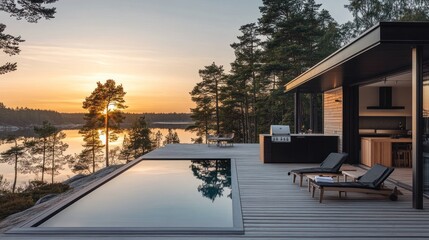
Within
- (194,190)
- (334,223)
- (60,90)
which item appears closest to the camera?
(334,223)

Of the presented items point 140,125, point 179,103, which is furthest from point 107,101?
point 179,103

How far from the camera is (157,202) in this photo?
21.9 ft

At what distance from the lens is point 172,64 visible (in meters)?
21.3

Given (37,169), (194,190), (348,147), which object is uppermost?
(348,147)

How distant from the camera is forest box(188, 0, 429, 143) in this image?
22969 mm

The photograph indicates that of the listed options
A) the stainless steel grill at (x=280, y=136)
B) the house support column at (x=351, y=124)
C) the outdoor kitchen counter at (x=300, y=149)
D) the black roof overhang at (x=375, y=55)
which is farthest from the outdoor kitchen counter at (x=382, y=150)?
the stainless steel grill at (x=280, y=136)

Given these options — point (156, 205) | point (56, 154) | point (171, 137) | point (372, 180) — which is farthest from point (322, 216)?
point (171, 137)

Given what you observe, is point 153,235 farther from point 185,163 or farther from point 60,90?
point 60,90

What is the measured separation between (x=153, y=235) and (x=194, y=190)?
3687mm

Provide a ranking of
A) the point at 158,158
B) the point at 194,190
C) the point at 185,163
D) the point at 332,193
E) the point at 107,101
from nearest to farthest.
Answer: the point at 332,193
the point at 194,190
the point at 185,163
the point at 158,158
the point at 107,101

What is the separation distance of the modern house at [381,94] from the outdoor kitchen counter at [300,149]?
461 mm

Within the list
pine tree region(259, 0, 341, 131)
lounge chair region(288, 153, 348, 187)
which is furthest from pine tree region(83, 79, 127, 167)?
lounge chair region(288, 153, 348, 187)

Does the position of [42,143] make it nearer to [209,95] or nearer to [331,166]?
[209,95]

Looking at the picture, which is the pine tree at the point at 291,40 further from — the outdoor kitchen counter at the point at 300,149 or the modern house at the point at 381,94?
the outdoor kitchen counter at the point at 300,149
